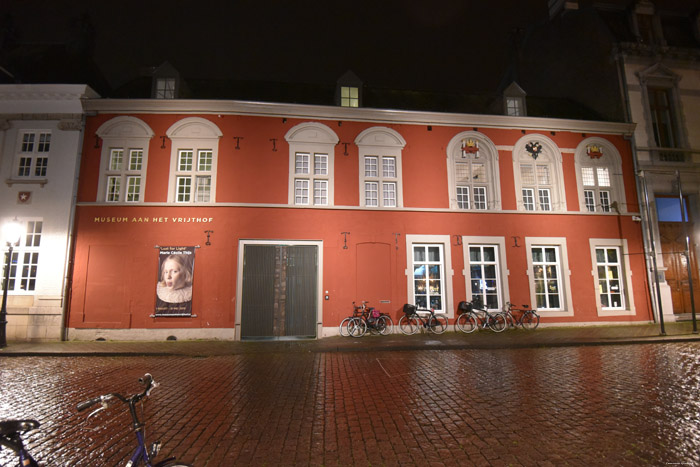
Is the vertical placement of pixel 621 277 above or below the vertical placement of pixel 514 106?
below

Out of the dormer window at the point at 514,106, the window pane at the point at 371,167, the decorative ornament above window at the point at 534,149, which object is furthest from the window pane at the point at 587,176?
the window pane at the point at 371,167

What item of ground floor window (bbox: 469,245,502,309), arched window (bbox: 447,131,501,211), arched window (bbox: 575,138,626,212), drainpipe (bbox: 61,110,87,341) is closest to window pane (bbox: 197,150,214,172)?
drainpipe (bbox: 61,110,87,341)

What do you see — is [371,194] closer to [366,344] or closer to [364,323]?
[364,323]

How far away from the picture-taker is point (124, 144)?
12.3 m

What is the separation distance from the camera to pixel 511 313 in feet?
40.9

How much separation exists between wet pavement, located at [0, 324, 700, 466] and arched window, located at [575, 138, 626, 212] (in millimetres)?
6505

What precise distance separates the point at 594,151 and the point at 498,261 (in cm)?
647

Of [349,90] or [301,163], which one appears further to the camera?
[349,90]

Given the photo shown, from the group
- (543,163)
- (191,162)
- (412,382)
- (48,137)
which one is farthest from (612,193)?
(48,137)

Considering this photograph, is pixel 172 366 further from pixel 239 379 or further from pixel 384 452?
pixel 384 452

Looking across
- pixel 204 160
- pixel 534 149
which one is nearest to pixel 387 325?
pixel 204 160

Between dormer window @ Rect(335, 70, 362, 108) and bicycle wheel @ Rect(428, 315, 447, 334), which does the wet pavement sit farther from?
dormer window @ Rect(335, 70, 362, 108)

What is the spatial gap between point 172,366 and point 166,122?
8.81m

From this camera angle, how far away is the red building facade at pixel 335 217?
11.5 meters
